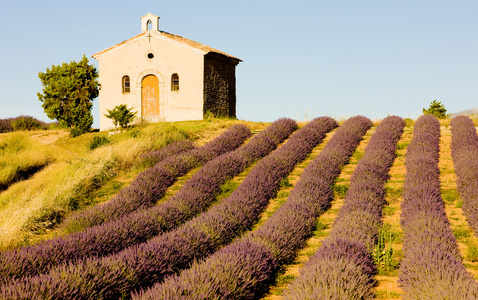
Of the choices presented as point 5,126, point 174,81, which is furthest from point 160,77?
point 5,126

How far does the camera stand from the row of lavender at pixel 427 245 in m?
4.27

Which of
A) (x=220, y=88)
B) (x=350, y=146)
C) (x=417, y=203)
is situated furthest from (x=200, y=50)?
(x=417, y=203)

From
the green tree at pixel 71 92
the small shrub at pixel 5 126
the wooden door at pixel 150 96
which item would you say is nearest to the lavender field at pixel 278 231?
the wooden door at pixel 150 96

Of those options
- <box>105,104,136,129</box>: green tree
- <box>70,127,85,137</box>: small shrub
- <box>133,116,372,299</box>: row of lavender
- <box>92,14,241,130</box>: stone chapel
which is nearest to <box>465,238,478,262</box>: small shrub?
<box>133,116,372,299</box>: row of lavender

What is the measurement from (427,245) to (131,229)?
425 centimetres

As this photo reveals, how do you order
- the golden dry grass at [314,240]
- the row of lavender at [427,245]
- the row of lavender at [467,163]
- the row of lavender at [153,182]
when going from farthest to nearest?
1. the row of lavender at [153,182]
2. the row of lavender at [467,163]
3. the golden dry grass at [314,240]
4. the row of lavender at [427,245]

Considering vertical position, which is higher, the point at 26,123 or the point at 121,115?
the point at 121,115

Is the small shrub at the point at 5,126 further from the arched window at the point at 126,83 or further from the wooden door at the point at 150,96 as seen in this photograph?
the wooden door at the point at 150,96

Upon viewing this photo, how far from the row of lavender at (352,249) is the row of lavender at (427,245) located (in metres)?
0.46

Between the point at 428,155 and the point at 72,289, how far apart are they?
9244 millimetres

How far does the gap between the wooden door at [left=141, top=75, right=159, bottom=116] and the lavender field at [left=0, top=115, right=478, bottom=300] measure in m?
11.8

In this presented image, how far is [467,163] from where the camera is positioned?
972 centimetres

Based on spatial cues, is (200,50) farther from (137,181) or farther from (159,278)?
(159,278)

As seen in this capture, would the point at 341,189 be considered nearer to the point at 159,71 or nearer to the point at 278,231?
the point at 278,231
